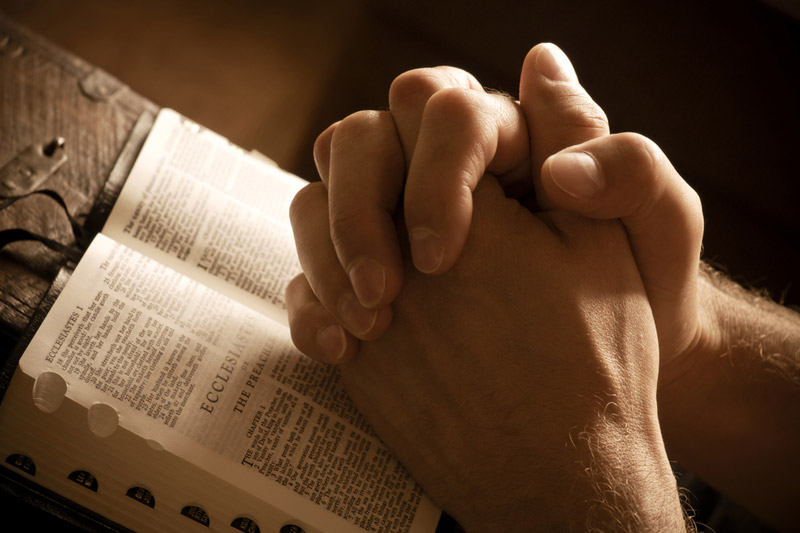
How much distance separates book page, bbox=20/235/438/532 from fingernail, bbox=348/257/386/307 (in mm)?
162

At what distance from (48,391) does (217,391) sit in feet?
0.57

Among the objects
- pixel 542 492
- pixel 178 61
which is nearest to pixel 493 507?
pixel 542 492

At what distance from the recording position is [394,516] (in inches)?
27.8

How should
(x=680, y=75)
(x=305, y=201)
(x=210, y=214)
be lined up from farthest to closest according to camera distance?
(x=680, y=75), (x=210, y=214), (x=305, y=201)

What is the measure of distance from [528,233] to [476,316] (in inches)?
4.3

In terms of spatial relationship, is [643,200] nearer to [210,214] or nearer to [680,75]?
[210,214]

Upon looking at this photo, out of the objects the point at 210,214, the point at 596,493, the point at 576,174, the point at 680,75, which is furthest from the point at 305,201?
Answer: the point at 680,75

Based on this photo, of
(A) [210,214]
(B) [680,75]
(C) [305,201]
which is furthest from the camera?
(B) [680,75]

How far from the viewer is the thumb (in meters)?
0.65

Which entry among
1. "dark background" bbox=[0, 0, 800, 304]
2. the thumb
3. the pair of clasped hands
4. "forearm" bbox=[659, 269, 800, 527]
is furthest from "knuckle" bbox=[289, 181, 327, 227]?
"dark background" bbox=[0, 0, 800, 304]

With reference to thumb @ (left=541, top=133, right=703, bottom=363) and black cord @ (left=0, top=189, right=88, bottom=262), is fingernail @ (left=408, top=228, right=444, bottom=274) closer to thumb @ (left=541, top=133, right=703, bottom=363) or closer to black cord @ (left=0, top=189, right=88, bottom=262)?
thumb @ (left=541, top=133, right=703, bottom=363)

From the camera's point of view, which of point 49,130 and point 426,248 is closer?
point 426,248

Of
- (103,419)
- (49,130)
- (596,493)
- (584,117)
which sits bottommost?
(103,419)

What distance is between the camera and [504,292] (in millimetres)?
690
